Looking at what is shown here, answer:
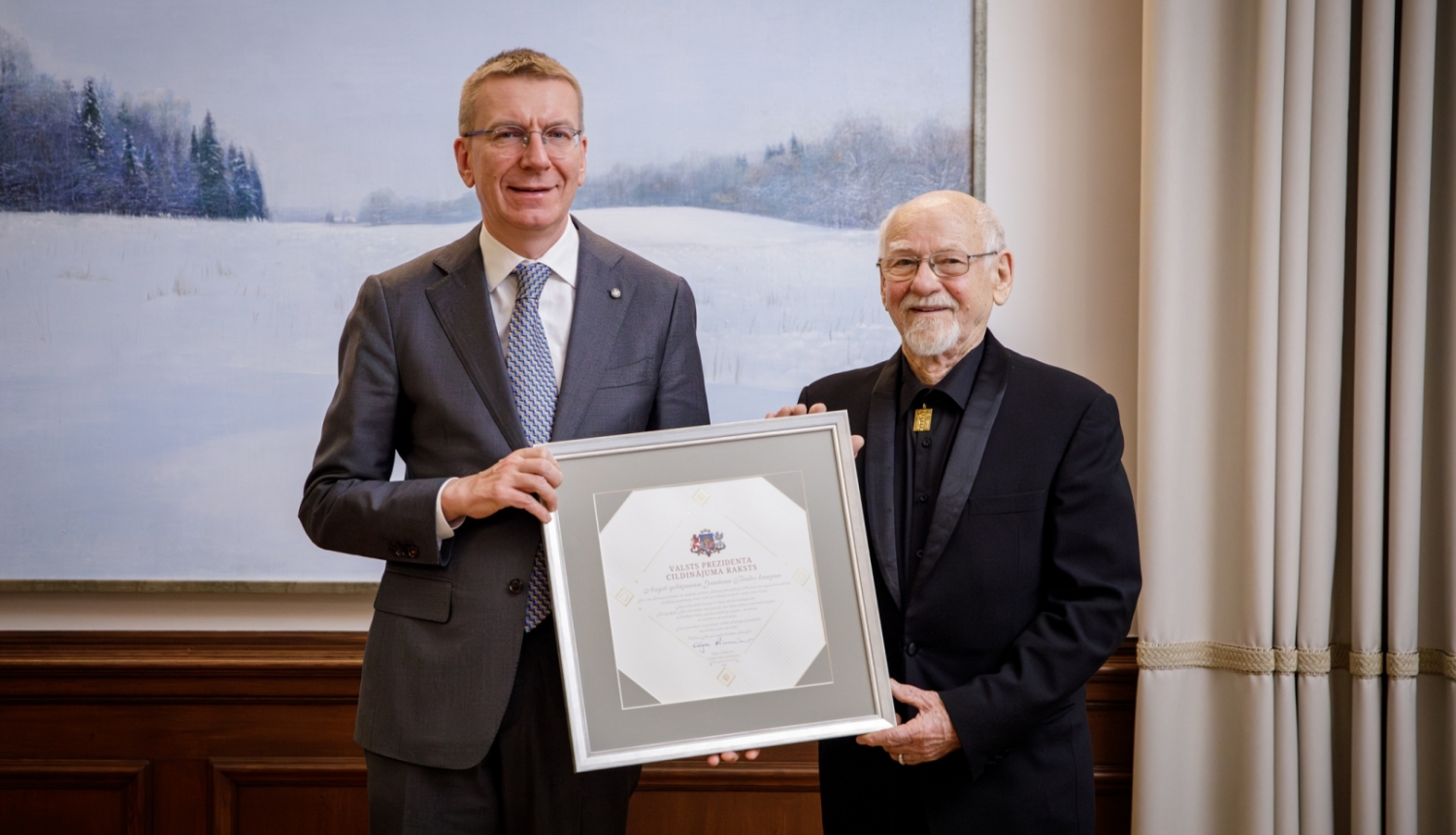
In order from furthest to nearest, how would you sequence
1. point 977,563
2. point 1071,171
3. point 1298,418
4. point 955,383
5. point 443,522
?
1. point 1071,171
2. point 1298,418
3. point 955,383
4. point 977,563
5. point 443,522

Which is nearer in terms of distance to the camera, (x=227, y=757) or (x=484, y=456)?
(x=484, y=456)

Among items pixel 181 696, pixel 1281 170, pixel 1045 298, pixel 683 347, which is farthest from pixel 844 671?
pixel 181 696

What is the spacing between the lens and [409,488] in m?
1.56

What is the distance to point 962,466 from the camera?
5.57 feet

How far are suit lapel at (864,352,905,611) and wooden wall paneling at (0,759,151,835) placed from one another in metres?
2.24

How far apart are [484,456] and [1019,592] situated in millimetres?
920

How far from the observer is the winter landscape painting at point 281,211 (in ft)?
8.95

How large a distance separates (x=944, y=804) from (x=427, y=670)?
0.87 metres

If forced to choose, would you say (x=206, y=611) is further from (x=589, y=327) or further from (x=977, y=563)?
(x=977, y=563)

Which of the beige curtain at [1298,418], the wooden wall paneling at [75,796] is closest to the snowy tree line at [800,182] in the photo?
the beige curtain at [1298,418]

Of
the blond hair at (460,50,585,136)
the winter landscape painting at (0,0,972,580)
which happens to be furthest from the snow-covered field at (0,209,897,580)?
the blond hair at (460,50,585,136)

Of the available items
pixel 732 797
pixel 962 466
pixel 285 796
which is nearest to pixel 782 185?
pixel 962 466

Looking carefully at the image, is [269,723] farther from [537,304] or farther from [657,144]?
[657,144]

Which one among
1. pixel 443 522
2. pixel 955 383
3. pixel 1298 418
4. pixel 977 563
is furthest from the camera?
pixel 1298 418
